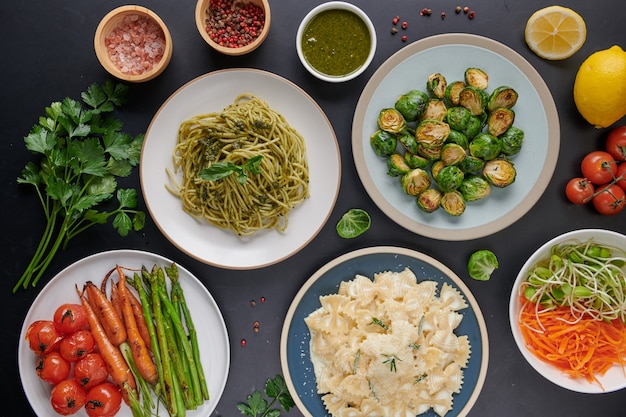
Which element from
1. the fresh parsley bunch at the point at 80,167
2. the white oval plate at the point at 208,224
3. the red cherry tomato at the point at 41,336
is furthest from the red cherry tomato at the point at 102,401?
the white oval plate at the point at 208,224

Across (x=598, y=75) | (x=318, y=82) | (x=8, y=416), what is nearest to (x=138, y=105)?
(x=318, y=82)

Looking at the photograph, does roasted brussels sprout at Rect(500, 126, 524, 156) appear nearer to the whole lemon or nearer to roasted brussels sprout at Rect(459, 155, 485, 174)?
roasted brussels sprout at Rect(459, 155, 485, 174)

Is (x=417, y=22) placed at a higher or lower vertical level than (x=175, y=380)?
higher

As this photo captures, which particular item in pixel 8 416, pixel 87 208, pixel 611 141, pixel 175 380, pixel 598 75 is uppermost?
pixel 598 75

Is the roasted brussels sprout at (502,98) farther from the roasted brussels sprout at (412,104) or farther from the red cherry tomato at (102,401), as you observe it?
the red cherry tomato at (102,401)

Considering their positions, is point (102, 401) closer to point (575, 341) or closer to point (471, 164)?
point (471, 164)

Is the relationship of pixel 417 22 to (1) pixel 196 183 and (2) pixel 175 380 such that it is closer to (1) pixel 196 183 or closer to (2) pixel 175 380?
(1) pixel 196 183

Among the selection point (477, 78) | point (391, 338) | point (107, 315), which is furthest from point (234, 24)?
point (391, 338)
